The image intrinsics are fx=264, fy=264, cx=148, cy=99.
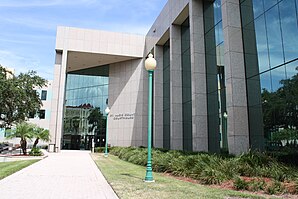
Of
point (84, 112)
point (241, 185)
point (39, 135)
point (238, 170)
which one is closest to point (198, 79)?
point (238, 170)

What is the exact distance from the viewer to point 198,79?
18672 mm

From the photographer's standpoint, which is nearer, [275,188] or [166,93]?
[275,188]

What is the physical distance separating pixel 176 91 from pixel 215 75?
538cm

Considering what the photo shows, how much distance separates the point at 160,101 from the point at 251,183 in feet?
68.7

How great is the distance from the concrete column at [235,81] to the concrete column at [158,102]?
14.0 meters

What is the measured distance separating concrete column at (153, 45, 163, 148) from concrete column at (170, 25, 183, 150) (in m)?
5.40

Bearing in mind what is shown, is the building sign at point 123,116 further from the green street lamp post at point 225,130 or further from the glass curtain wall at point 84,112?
the green street lamp post at point 225,130

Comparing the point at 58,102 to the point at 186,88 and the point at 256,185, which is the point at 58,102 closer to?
the point at 186,88

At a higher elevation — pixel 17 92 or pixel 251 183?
pixel 17 92

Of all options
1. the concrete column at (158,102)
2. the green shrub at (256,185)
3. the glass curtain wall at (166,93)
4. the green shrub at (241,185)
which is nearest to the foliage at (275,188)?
the green shrub at (256,185)

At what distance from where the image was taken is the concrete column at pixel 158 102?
27391 mm

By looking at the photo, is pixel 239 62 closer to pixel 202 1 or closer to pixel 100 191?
pixel 202 1

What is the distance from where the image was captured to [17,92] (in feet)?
98.3

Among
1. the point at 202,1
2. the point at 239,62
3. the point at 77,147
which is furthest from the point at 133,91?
the point at 239,62
